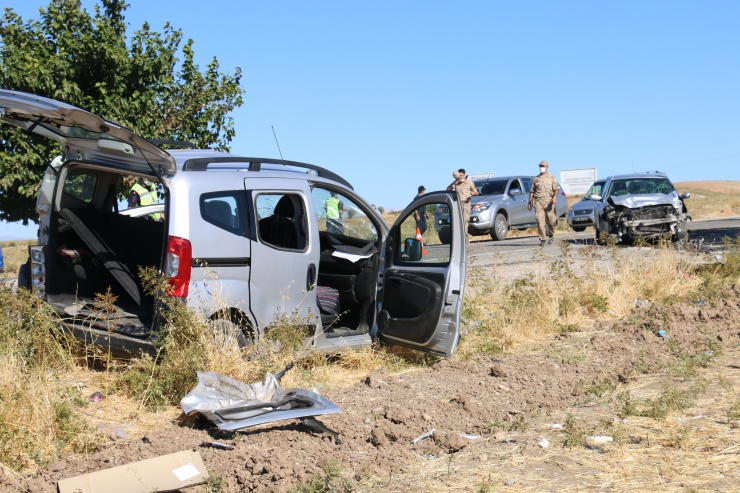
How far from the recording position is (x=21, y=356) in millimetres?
6004

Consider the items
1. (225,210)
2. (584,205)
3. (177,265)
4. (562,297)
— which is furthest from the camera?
(584,205)

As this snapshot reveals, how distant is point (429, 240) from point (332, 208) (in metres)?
1.07

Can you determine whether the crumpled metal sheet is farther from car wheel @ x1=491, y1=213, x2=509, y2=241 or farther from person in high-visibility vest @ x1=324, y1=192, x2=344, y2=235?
car wheel @ x1=491, y1=213, x2=509, y2=241

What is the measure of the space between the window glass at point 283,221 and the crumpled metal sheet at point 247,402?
1.38 metres

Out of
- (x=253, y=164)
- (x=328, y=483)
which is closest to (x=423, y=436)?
(x=328, y=483)

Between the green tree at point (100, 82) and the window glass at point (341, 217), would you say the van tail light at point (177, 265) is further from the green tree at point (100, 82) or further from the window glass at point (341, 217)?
the green tree at point (100, 82)

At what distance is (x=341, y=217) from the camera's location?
7.78 m

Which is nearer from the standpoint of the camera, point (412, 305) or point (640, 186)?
point (412, 305)

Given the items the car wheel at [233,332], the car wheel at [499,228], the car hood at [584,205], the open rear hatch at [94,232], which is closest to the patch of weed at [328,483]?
the car wheel at [233,332]

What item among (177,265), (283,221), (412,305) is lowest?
(412,305)

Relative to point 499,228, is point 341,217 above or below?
above

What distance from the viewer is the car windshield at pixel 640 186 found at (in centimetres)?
1814

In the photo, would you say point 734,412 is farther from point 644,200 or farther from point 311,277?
point 644,200

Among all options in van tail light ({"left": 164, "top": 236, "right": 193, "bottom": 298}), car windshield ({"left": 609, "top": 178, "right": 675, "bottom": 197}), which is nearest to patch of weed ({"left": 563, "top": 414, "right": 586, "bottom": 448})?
van tail light ({"left": 164, "top": 236, "right": 193, "bottom": 298})
